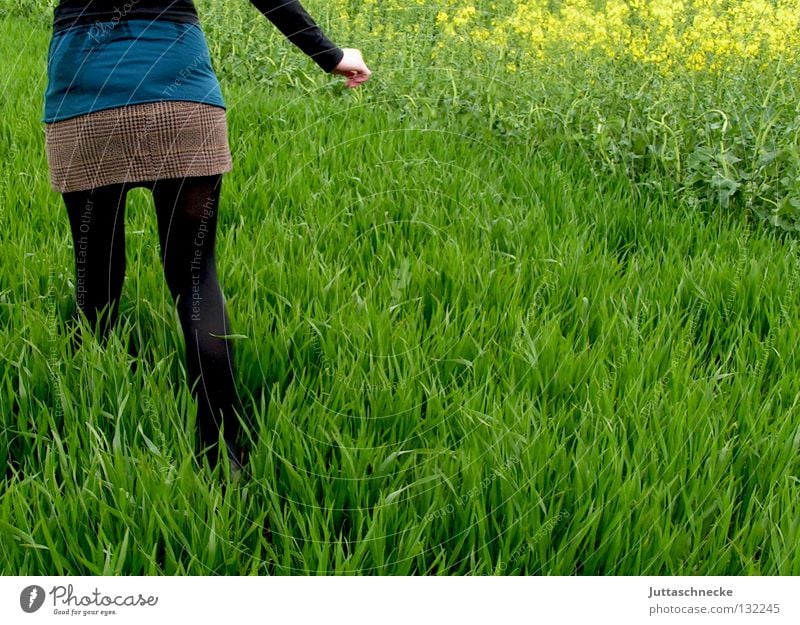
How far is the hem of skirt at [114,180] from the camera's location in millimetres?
1664

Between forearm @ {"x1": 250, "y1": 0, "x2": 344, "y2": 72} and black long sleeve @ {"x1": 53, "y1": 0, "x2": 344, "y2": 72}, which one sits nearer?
black long sleeve @ {"x1": 53, "y1": 0, "x2": 344, "y2": 72}

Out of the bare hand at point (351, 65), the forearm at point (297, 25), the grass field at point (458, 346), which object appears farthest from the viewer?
the bare hand at point (351, 65)

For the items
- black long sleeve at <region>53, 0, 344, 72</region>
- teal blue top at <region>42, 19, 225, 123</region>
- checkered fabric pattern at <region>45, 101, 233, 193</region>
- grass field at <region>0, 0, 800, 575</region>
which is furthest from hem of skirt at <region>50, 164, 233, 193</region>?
grass field at <region>0, 0, 800, 575</region>

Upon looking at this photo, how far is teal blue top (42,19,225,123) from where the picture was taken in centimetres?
162

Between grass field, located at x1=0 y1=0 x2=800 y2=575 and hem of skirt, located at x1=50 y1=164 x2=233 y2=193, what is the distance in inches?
17.1

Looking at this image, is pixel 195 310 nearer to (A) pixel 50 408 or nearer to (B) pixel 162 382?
(B) pixel 162 382

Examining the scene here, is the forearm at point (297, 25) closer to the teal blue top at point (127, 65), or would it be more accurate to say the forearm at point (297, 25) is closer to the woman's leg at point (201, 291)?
the teal blue top at point (127, 65)

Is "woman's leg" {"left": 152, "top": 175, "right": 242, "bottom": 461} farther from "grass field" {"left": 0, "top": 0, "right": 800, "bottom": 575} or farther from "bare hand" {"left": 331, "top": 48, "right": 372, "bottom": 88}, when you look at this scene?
"bare hand" {"left": 331, "top": 48, "right": 372, "bottom": 88}

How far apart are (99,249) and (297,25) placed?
0.71m

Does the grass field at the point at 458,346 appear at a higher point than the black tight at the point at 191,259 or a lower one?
lower

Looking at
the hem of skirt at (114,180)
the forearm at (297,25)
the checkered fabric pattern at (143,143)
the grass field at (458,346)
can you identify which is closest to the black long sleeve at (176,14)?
the forearm at (297,25)

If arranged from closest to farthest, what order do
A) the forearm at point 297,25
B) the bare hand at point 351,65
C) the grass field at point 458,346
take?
the grass field at point 458,346 → the forearm at point 297,25 → the bare hand at point 351,65

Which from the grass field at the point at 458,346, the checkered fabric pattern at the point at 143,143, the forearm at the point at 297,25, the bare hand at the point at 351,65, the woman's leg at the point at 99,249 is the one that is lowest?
the grass field at the point at 458,346

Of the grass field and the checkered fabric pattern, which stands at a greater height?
the checkered fabric pattern
